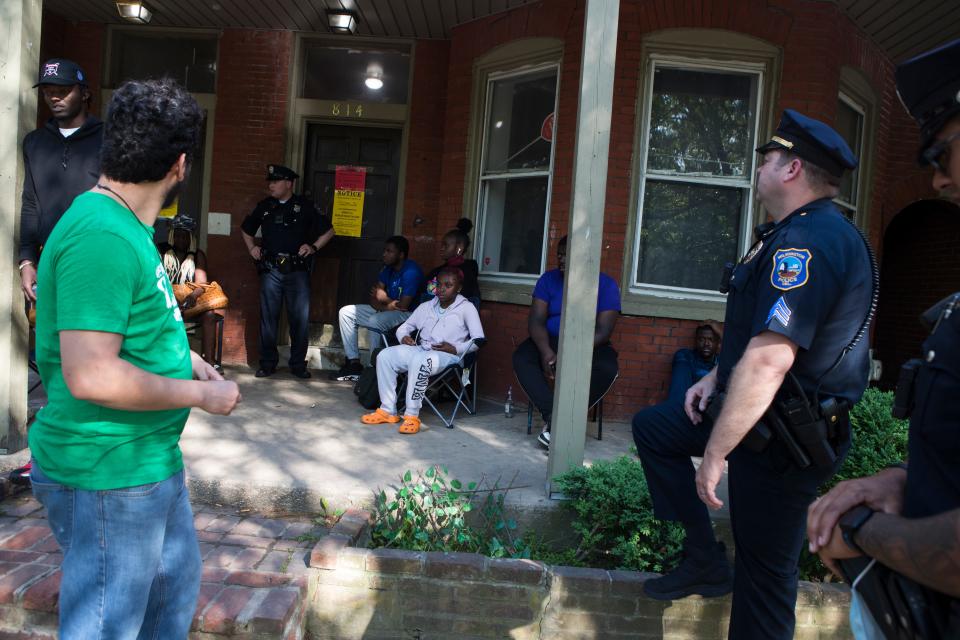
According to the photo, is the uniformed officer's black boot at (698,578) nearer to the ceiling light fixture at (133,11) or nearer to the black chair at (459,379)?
the black chair at (459,379)

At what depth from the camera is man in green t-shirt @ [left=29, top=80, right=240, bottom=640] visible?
1.63m

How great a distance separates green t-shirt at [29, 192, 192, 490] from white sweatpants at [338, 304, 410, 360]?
475 cm

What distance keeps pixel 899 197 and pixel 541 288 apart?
4413mm

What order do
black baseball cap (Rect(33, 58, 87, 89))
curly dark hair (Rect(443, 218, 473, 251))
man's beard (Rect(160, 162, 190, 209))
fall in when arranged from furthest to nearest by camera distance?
curly dark hair (Rect(443, 218, 473, 251)) → black baseball cap (Rect(33, 58, 87, 89)) → man's beard (Rect(160, 162, 190, 209))

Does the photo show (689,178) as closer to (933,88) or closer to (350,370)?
(350,370)

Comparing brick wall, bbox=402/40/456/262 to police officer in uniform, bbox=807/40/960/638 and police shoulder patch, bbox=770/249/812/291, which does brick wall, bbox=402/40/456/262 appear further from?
police officer in uniform, bbox=807/40/960/638

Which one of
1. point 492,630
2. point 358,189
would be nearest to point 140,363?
point 492,630

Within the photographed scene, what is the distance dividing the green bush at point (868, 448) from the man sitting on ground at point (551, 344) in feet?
5.82

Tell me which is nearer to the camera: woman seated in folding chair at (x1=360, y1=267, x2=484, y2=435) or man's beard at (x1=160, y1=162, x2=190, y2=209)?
man's beard at (x1=160, y1=162, x2=190, y2=209)

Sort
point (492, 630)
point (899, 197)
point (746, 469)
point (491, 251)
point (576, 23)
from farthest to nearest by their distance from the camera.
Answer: point (899, 197) → point (491, 251) → point (576, 23) → point (492, 630) → point (746, 469)

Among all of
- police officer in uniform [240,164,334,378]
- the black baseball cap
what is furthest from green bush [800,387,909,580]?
police officer in uniform [240,164,334,378]

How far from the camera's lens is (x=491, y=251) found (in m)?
6.83

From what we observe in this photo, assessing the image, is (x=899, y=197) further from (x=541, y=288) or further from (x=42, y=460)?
(x=42, y=460)

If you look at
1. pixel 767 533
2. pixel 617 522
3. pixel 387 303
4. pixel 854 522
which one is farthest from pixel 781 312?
pixel 387 303
